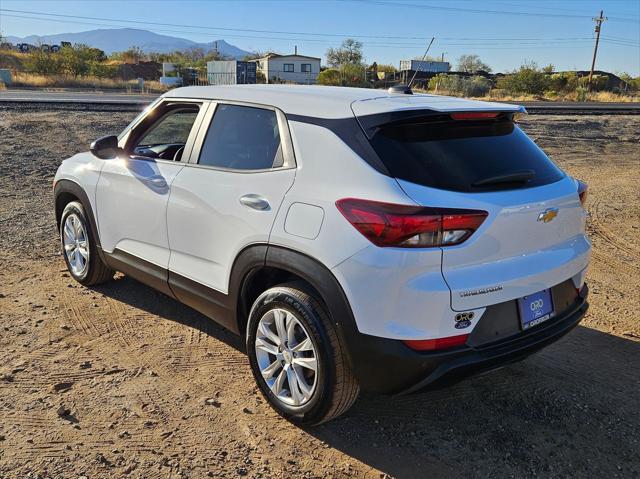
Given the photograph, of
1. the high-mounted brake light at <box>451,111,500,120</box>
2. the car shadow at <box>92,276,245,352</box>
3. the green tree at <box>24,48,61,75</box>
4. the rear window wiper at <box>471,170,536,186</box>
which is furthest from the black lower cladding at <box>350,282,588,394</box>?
the green tree at <box>24,48,61,75</box>

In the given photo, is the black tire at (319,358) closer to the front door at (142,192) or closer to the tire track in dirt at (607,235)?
the front door at (142,192)

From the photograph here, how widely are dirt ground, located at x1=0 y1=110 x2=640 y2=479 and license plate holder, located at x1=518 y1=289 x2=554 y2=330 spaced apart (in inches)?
26.8

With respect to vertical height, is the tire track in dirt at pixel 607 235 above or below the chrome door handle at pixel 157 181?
below

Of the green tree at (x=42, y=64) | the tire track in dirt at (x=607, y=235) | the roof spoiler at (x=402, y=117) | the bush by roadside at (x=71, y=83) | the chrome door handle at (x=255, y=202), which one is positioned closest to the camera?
the roof spoiler at (x=402, y=117)

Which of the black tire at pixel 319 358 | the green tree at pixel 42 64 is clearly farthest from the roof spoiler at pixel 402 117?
the green tree at pixel 42 64

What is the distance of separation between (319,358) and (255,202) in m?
0.94

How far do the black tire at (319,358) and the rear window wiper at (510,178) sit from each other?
1.03 metres

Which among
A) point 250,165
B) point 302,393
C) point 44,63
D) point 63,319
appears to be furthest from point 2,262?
point 44,63

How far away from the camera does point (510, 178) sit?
2859 mm

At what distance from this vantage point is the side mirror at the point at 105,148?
4.38m

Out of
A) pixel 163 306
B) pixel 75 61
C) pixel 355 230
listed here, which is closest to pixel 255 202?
pixel 355 230

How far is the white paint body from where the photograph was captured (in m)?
2.59

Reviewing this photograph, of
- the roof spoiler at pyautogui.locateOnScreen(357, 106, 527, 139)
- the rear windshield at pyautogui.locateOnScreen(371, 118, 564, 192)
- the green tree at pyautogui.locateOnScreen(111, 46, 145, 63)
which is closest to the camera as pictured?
the rear windshield at pyautogui.locateOnScreen(371, 118, 564, 192)

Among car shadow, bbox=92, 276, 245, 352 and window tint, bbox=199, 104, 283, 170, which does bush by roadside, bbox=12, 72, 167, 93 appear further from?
window tint, bbox=199, 104, 283, 170
